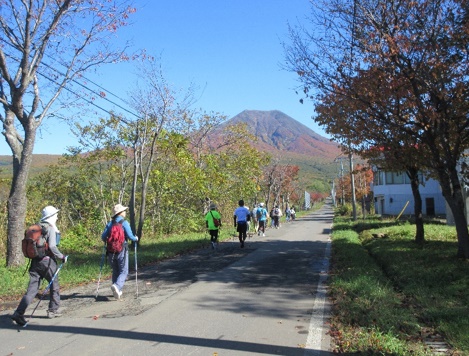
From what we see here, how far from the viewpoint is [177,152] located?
22.9 meters

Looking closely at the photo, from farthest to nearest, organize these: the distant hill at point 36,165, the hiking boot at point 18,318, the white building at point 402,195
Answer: the white building at point 402,195 < the distant hill at point 36,165 < the hiking boot at point 18,318

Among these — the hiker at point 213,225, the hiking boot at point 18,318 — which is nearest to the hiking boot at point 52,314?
the hiking boot at point 18,318

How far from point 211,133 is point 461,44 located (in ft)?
68.7

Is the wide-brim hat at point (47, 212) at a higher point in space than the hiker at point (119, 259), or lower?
higher

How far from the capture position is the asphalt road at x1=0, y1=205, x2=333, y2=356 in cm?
536

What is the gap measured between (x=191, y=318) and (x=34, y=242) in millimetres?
2532

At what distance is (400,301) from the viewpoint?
24.6 feet

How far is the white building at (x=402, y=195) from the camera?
39156mm

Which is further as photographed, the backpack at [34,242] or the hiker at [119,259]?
the hiker at [119,259]

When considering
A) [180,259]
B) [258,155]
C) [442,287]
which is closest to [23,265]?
[180,259]

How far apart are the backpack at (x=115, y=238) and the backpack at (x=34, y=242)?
1404 mm

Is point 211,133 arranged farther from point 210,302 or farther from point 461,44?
point 210,302

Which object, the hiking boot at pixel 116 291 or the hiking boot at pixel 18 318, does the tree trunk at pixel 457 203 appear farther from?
the hiking boot at pixel 18 318

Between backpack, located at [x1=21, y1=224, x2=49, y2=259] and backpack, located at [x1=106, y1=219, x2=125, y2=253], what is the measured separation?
1404mm
